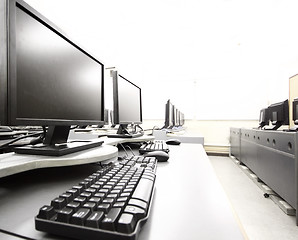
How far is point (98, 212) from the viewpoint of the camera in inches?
10.9

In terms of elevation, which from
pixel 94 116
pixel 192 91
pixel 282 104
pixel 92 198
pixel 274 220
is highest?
pixel 192 91

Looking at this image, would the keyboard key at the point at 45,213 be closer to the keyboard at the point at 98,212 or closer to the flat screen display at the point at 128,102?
the keyboard at the point at 98,212

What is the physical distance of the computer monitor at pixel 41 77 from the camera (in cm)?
41

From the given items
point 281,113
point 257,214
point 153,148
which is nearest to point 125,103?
point 153,148

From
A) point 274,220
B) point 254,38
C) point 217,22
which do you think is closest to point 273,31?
point 254,38

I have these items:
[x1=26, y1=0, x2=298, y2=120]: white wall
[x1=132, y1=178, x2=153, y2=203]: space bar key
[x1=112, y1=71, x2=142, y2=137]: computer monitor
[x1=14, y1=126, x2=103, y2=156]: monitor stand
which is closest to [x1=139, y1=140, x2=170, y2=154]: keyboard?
[x1=112, y1=71, x2=142, y2=137]: computer monitor

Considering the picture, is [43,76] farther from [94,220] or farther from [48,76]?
[94,220]

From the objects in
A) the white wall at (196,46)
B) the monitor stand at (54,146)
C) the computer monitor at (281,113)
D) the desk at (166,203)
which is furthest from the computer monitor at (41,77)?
the computer monitor at (281,113)

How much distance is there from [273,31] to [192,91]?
2.40m

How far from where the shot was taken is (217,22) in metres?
2.44

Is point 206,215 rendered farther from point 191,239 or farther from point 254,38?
point 254,38

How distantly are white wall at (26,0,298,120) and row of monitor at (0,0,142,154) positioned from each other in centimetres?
164

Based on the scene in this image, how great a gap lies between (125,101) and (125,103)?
0.01 metres

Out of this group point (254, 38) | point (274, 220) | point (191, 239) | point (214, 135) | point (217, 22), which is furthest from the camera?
point (214, 135)
